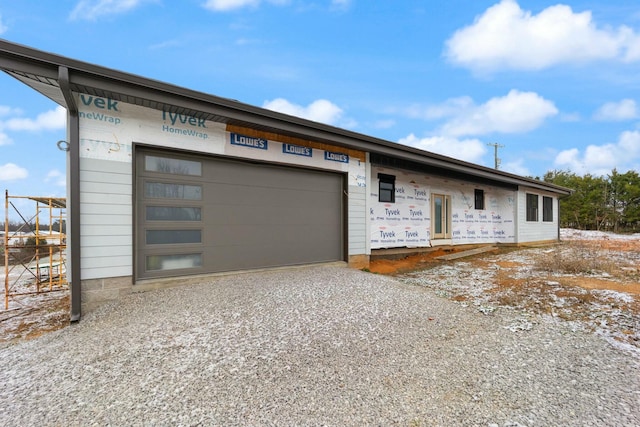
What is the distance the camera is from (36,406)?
7.10 feet

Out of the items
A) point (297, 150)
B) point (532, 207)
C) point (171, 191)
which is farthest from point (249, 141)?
point (532, 207)

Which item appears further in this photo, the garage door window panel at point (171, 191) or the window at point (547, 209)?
the window at point (547, 209)

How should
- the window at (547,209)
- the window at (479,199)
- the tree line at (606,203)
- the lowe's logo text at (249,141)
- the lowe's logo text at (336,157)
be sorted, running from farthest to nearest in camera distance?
the tree line at (606,203) < the window at (547,209) < the window at (479,199) < the lowe's logo text at (336,157) < the lowe's logo text at (249,141)

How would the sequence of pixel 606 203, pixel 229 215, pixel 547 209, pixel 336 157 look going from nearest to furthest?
pixel 229 215
pixel 336 157
pixel 547 209
pixel 606 203

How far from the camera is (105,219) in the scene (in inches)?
170

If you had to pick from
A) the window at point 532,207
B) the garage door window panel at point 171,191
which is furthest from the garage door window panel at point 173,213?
the window at point 532,207

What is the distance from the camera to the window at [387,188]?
9352 mm

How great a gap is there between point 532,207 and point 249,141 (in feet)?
50.1

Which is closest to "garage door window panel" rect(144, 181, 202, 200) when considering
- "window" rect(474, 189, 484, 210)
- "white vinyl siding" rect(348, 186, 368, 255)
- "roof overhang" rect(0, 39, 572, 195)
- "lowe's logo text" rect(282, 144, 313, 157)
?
"roof overhang" rect(0, 39, 572, 195)

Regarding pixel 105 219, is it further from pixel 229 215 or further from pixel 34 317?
pixel 229 215

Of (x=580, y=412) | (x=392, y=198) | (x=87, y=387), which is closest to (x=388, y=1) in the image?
(x=392, y=198)

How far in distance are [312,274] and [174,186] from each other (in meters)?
3.15

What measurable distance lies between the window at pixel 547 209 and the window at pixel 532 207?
958mm

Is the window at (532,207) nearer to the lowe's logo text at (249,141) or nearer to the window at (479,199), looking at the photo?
the window at (479,199)
